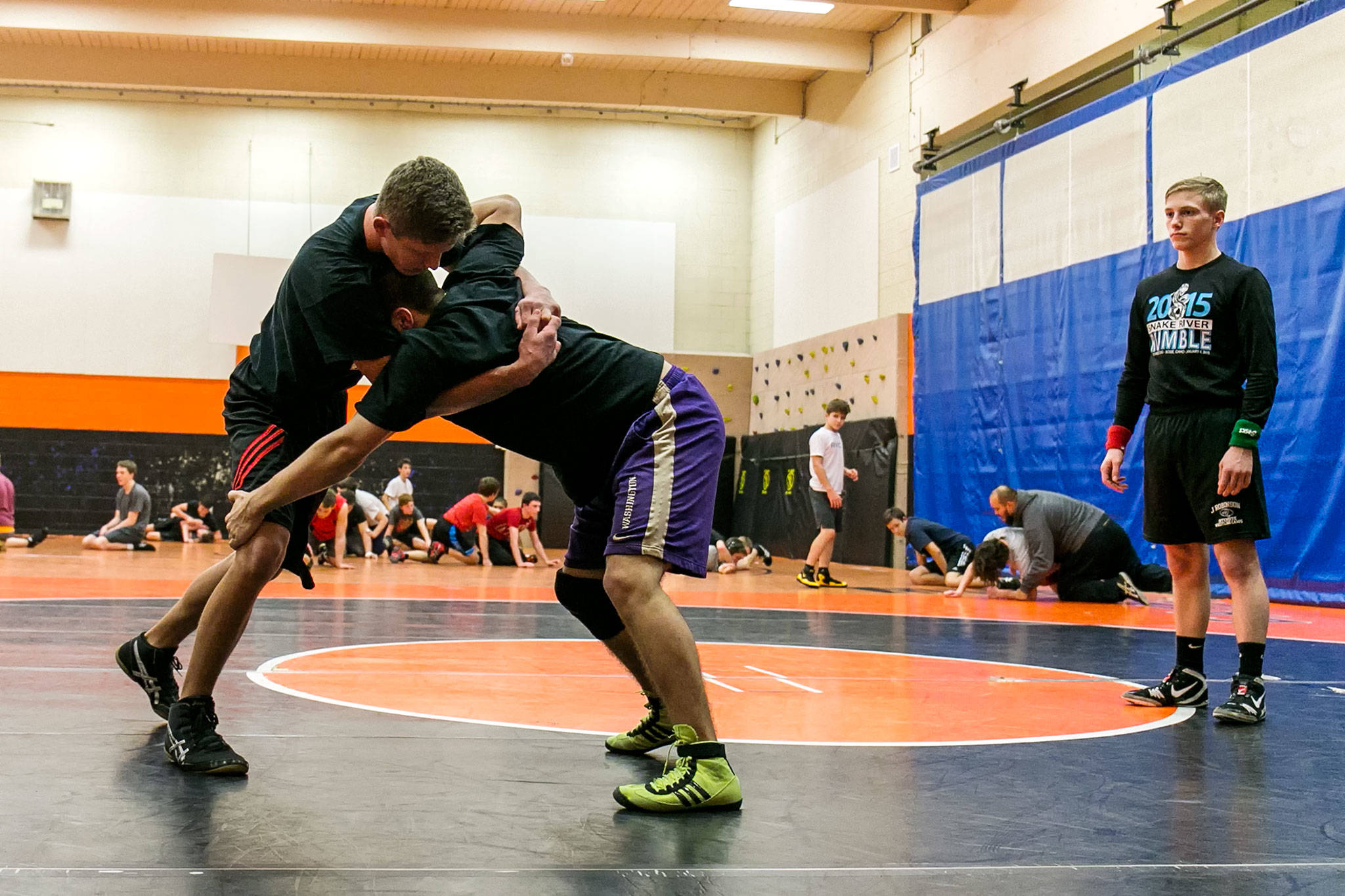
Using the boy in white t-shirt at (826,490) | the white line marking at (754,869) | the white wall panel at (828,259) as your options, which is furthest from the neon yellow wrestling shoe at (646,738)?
the white wall panel at (828,259)

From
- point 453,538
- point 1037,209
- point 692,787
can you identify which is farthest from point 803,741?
point 453,538

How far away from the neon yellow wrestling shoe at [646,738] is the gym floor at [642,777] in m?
0.04

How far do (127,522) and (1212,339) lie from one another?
43.0 feet

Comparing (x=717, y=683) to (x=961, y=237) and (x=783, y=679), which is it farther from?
(x=961, y=237)

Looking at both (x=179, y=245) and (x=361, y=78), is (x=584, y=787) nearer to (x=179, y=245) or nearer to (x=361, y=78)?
(x=361, y=78)

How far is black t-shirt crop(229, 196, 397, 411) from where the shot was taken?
8.60 feet

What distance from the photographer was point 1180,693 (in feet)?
12.9

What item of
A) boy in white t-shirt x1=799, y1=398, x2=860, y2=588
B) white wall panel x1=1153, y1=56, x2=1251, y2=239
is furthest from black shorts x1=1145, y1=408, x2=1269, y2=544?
boy in white t-shirt x1=799, y1=398, x2=860, y2=588

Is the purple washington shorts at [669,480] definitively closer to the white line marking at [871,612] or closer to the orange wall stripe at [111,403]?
the white line marking at [871,612]

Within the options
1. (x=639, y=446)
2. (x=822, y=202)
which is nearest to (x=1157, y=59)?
(x=822, y=202)

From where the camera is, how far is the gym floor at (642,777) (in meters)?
2.00

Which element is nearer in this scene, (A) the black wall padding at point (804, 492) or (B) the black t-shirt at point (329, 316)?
(B) the black t-shirt at point (329, 316)

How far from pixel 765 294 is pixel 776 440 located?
244 centimetres

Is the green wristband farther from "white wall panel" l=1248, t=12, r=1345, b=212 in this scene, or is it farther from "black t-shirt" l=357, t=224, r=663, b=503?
"white wall panel" l=1248, t=12, r=1345, b=212
